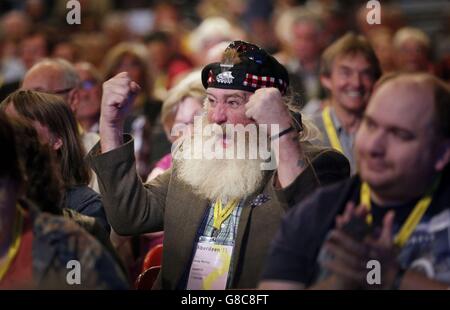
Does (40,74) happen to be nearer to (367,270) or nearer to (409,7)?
(367,270)

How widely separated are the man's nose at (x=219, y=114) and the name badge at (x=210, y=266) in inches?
22.7

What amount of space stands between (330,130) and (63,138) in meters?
2.43

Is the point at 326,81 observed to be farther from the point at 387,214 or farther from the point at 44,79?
the point at 387,214

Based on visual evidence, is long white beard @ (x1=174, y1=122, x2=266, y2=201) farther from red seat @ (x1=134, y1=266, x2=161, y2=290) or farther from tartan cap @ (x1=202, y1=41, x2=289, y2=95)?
red seat @ (x1=134, y1=266, x2=161, y2=290)

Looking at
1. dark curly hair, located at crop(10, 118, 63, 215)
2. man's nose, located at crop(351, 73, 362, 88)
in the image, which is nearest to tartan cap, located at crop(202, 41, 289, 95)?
dark curly hair, located at crop(10, 118, 63, 215)

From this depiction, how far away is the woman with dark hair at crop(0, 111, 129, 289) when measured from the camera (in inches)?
141

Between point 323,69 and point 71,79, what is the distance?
1.97 metres

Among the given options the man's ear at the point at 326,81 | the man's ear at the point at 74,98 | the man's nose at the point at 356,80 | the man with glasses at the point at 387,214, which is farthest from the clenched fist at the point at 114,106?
the man's ear at the point at 326,81

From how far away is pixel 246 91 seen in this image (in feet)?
16.1

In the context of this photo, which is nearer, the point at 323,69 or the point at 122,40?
the point at 323,69

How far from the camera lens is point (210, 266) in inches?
182

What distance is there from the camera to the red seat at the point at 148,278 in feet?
16.2

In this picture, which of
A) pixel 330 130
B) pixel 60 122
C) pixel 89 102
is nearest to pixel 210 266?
pixel 60 122
